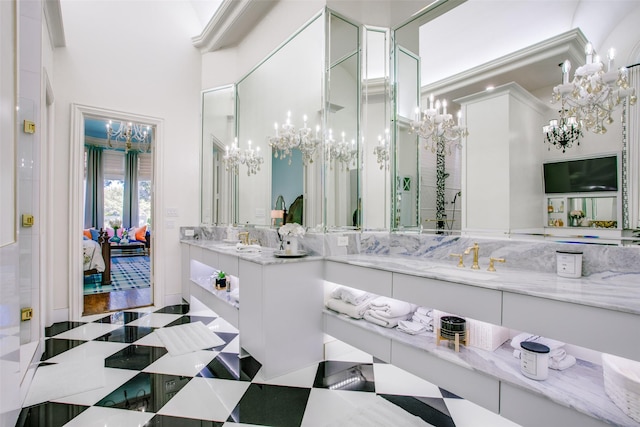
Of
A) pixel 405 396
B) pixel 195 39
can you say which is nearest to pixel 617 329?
pixel 405 396

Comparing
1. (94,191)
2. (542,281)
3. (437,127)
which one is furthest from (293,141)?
A: (94,191)

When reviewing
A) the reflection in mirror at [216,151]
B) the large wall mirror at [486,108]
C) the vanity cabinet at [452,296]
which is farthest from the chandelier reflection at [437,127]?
the reflection in mirror at [216,151]

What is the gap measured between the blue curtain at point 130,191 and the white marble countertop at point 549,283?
9902mm

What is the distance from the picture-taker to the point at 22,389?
6.41ft

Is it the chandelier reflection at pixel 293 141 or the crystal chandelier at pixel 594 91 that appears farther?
the chandelier reflection at pixel 293 141

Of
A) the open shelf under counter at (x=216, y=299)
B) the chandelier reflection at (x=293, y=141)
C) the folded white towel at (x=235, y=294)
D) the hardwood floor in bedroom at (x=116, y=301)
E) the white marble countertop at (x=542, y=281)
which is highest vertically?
the chandelier reflection at (x=293, y=141)

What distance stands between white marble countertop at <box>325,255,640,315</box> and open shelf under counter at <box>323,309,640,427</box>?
1.27 ft

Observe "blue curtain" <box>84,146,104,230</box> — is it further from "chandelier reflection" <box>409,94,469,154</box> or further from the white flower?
"chandelier reflection" <box>409,94,469,154</box>

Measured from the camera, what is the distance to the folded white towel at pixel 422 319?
2018 millimetres

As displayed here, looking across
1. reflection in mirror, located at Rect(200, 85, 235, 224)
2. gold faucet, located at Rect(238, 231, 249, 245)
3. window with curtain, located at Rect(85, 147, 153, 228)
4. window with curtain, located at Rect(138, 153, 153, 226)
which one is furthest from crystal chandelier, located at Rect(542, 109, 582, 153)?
window with curtain, located at Rect(138, 153, 153, 226)

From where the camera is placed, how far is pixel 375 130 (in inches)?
111

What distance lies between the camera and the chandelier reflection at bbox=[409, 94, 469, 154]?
2225mm

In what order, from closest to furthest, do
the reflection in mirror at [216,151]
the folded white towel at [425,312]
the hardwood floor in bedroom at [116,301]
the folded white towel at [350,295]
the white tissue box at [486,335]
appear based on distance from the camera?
the white tissue box at [486,335] → the folded white towel at [425,312] → the folded white towel at [350,295] → the hardwood floor in bedroom at [116,301] → the reflection in mirror at [216,151]

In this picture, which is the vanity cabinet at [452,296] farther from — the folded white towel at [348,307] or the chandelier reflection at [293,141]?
the chandelier reflection at [293,141]
